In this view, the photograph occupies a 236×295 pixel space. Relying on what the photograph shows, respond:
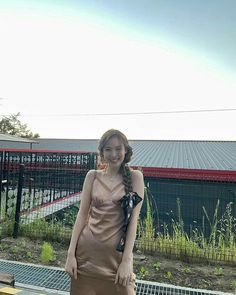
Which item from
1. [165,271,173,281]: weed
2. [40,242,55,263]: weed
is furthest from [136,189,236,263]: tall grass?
[40,242,55,263]: weed

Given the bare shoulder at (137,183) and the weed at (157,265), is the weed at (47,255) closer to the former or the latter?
the weed at (157,265)

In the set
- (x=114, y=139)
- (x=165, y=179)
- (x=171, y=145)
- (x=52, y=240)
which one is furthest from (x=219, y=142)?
(x=114, y=139)

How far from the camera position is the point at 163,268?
3.79 metres

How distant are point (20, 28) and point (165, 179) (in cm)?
490

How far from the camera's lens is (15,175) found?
236 inches

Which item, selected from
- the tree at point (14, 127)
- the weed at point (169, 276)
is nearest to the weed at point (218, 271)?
the weed at point (169, 276)

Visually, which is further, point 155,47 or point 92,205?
point 155,47

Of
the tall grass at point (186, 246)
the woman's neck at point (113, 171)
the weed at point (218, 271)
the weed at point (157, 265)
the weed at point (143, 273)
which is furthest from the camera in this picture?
the tall grass at point (186, 246)

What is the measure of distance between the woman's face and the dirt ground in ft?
6.96

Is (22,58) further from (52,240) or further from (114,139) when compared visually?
(114,139)

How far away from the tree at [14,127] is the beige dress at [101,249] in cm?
3819

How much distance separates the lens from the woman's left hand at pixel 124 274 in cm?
173

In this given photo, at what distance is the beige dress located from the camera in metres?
1.77

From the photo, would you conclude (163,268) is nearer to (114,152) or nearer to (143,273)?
(143,273)
